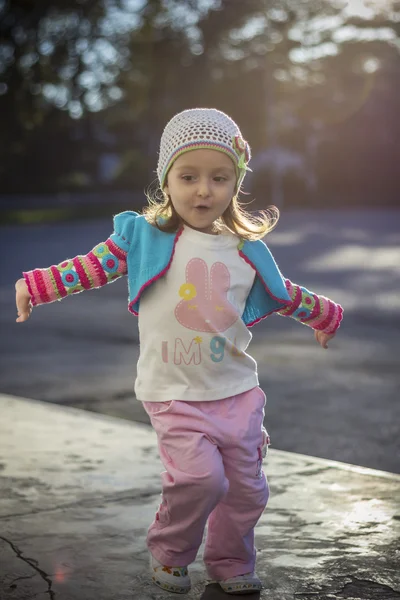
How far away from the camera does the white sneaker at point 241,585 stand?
3.42m

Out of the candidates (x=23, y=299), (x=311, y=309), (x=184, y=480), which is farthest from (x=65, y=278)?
(x=311, y=309)

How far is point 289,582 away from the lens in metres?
3.47

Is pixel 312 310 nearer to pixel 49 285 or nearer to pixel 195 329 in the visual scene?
pixel 195 329

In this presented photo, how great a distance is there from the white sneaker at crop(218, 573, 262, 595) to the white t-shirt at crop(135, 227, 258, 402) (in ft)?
1.85

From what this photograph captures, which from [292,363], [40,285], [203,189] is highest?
[203,189]

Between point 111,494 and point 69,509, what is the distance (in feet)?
0.84

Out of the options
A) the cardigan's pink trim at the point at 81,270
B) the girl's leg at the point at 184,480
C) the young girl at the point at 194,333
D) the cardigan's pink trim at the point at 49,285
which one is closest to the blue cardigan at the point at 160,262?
the young girl at the point at 194,333

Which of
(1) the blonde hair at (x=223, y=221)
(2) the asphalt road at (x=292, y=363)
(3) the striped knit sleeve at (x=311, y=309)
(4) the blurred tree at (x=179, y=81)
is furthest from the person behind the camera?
(4) the blurred tree at (x=179, y=81)

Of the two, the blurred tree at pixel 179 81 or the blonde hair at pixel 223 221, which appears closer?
the blonde hair at pixel 223 221

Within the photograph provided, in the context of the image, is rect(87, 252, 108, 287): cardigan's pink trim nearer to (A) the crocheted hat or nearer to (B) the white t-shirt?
(B) the white t-shirt

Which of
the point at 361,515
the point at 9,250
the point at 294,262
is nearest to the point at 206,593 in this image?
the point at 361,515

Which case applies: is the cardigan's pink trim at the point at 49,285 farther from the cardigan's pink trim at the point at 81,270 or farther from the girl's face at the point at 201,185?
the girl's face at the point at 201,185

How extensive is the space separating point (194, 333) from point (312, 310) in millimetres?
481

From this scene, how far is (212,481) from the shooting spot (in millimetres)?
3285
